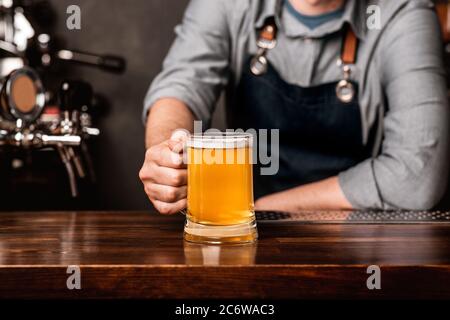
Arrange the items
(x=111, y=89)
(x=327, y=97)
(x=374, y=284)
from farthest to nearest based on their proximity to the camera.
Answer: (x=111, y=89) → (x=327, y=97) → (x=374, y=284)

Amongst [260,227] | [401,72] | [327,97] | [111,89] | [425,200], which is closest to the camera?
[260,227]

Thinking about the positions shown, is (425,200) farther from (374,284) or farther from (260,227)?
(374,284)

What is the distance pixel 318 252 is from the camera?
1088 millimetres

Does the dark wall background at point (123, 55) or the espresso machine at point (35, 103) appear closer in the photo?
the espresso machine at point (35, 103)

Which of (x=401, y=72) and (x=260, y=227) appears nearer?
(x=260, y=227)

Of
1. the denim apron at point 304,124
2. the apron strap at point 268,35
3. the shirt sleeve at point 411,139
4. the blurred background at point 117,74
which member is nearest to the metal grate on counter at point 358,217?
the shirt sleeve at point 411,139

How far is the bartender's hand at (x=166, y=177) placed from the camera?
128 centimetres

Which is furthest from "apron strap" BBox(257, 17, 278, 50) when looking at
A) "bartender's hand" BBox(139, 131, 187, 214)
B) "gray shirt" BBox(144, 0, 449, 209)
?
"bartender's hand" BBox(139, 131, 187, 214)

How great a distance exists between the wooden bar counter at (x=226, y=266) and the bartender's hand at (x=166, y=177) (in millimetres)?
119

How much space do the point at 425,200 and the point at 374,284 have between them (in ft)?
3.02

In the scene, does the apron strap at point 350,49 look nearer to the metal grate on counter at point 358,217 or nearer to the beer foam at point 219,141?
the metal grate on counter at point 358,217

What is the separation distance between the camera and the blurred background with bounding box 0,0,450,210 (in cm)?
265

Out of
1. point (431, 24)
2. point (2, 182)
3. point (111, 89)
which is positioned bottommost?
point (2, 182)
